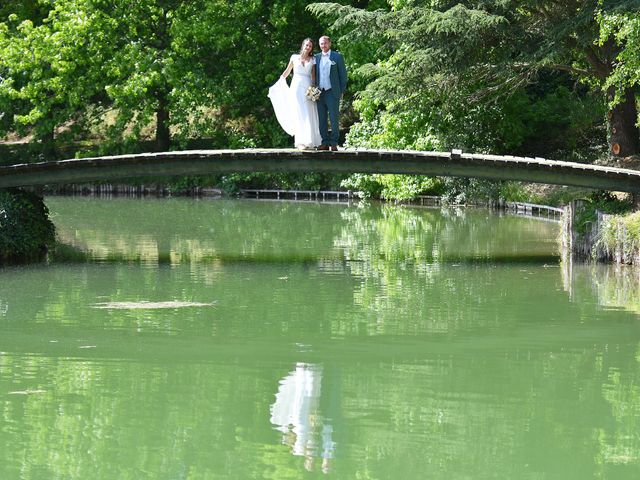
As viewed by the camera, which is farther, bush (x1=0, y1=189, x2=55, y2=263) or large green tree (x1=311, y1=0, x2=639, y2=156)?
large green tree (x1=311, y1=0, x2=639, y2=156)

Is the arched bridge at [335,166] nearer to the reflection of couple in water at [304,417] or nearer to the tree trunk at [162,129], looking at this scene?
the reflection of couple in water at [304,417]

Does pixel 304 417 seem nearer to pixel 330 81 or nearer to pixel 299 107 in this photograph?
pixel 330 81

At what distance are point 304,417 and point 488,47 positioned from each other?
1970cm

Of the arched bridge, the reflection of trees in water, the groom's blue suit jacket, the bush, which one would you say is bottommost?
the reflection of trees in water

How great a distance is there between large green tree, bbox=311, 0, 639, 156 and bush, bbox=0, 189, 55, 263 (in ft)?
31.0

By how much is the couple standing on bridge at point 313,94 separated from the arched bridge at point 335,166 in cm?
40

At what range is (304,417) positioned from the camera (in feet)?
35.0

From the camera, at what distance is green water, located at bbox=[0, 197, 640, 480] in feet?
31.2

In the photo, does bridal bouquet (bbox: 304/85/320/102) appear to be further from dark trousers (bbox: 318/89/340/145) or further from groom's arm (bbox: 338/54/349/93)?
groom's arm (bbox: 338/54/349/93)

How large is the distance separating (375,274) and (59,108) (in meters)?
24.9

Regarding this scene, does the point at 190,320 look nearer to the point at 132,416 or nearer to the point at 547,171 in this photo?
the point at 132,416

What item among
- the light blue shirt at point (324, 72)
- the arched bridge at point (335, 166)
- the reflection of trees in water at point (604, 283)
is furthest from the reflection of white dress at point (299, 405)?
the arched bridge at point (335, 166)

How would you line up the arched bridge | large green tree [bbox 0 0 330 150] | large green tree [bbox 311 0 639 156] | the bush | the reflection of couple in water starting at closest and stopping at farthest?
1. the reflection of couple in water
2. the arched bridge
3. the bush
4. large green tree [bbox 311 0 639 156]
5. large green tree [bbox 0 0 330 150]

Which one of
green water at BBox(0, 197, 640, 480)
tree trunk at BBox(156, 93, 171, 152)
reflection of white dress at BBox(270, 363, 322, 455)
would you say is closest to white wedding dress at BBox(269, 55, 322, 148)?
green water at BBox(0, 197, 640, 480)
